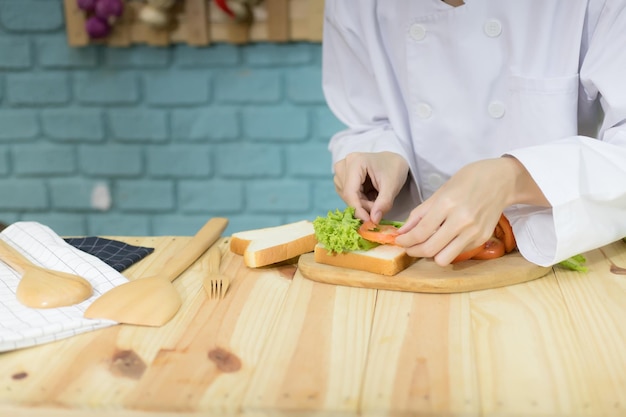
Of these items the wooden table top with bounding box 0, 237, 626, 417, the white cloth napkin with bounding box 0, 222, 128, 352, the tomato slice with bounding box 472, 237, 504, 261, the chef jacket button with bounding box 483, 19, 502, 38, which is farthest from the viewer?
the chef jacket button with bounding box 483, 19, 502, 38

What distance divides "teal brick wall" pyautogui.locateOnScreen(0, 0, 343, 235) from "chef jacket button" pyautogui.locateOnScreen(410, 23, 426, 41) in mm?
992

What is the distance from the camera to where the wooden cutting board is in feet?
3.09

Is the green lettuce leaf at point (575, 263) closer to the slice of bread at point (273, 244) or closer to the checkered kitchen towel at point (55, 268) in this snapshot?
the slice of bread at point (273, 244)

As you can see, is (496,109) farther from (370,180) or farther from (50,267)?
(50,267)

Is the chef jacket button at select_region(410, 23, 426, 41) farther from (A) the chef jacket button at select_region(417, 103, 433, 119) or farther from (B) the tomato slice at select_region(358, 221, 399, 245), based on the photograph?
(B) the tomato slice at select_region(358, 221, 399, 245)

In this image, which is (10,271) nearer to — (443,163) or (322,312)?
(322,312)

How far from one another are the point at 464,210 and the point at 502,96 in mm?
378

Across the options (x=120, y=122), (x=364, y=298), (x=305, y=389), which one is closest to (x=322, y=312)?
(x=364, y=298)

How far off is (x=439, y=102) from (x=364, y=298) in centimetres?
49

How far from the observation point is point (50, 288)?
0.91m

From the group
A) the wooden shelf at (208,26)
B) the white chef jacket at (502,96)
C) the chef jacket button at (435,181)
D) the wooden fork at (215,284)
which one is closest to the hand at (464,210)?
the white chef jacket at (502,96)

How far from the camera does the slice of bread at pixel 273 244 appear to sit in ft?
3.45

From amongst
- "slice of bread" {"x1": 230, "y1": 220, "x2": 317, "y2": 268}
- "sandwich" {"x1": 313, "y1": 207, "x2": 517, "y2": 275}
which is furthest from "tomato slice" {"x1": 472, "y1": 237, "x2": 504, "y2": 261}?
"slice of bread" {"x1": 230, "y1": 220, "x2": 317, "y2": 268}

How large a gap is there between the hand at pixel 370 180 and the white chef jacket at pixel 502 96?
9cm
